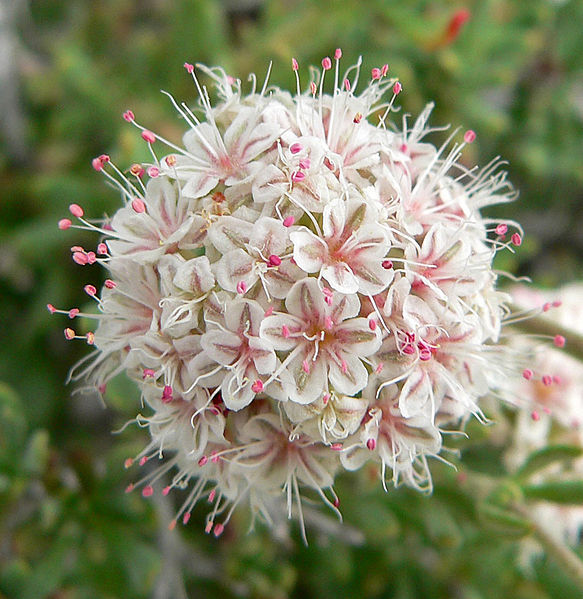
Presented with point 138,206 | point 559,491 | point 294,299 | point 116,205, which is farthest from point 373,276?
point 116,205

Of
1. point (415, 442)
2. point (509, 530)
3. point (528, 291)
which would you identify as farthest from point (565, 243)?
point (415, 442)

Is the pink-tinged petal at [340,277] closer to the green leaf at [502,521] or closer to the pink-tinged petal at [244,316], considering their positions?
the pink-tinged petal at [244,316]

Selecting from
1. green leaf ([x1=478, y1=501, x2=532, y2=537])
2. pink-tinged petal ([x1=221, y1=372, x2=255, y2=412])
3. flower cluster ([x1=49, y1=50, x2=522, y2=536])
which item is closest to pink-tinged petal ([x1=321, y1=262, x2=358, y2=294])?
flower cluster ([x1=49, y1=50, x2=522, y2=536])

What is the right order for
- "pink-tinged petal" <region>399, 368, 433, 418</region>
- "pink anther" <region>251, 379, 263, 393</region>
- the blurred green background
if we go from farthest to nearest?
the blurred green background, "pink-tinged petal" <region>399, 368, 433, 418</region>, "pink anther" <region>251, 379, 263, 393</region>

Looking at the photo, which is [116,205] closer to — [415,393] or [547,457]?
[415,393]

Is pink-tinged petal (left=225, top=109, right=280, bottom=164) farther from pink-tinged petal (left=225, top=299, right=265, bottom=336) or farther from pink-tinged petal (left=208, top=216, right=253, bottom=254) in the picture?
pink-tinged petal (left=225, top=299, right=265, bottom=336)

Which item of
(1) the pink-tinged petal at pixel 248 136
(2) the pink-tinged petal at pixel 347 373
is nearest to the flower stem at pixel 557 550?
(2) the pink-tinged petal at pixel 347 373
